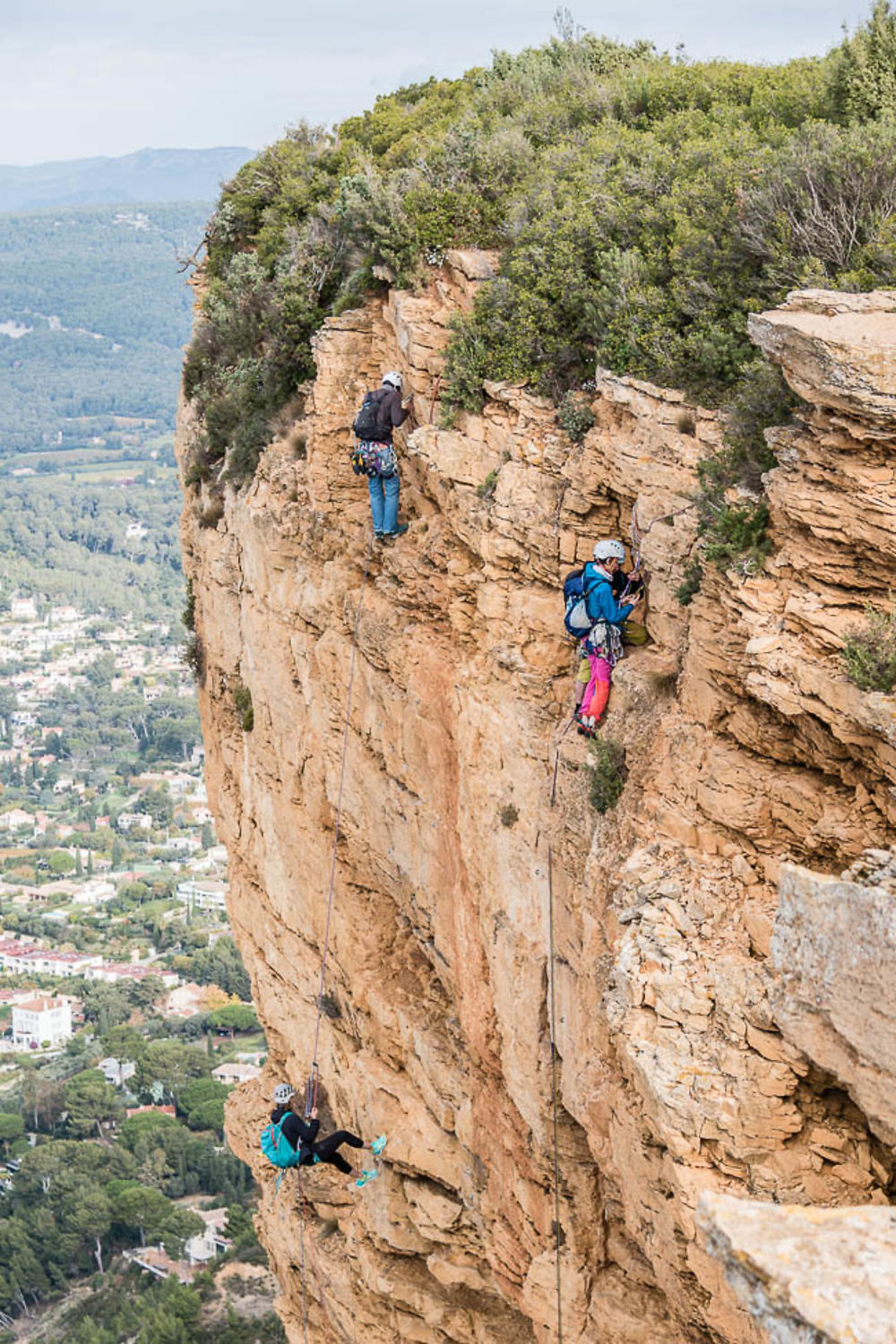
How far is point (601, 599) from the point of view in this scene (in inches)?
433

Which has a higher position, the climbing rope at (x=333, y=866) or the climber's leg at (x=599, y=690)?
the climber's leg at (x=599, y=690)

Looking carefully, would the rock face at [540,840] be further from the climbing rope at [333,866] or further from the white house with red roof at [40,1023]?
the white house with red roof at [40,1023]

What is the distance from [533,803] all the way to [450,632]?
2482 mm

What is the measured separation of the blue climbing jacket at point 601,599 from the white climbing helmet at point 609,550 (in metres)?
0.11

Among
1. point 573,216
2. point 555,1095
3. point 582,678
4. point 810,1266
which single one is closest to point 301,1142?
point 555,1095

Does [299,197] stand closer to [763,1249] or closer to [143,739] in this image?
[763,1249]

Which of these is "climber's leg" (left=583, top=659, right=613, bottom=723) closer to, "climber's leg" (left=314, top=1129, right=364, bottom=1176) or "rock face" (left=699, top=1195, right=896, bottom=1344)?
"rock face" (left=699, top=1195, right=896, bottom=1344)

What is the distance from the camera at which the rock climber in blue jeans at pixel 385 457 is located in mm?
14195

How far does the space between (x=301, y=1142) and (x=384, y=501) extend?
689cm

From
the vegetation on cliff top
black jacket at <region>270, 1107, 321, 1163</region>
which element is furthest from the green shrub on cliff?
black jacket at <region>270, 1107, 321, 1163</region>

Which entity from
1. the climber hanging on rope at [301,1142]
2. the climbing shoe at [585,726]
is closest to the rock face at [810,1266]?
the climbing shoe at [585,726]

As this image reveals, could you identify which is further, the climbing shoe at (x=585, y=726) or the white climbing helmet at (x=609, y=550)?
the climbing shoe at (x=585, y=726)

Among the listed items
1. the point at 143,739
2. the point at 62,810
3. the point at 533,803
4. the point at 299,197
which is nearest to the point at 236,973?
the point at 62,810

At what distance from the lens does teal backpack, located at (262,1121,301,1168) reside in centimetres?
1496
